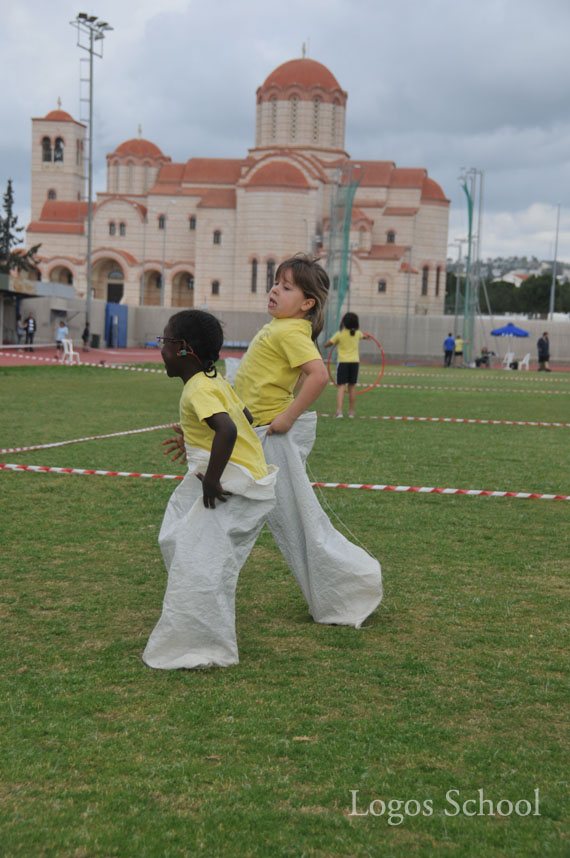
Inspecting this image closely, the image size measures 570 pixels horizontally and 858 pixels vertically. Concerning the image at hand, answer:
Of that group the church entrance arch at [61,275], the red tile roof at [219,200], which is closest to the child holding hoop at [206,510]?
the red tile roof at [219,200]

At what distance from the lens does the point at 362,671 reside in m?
3.91

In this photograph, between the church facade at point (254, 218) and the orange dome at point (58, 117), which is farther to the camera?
the orange dome at point (58, 117)

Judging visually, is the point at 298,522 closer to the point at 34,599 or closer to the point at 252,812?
the point at 34,599

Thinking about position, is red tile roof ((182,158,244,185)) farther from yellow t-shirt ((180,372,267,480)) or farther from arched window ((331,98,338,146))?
yellow t-shirt ((180,372,267,480))

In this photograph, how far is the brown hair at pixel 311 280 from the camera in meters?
4.37

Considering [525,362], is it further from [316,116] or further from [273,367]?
[273,367]

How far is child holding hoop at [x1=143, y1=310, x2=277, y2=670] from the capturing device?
152 inches

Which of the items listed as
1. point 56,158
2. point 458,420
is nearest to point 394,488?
point 458,420

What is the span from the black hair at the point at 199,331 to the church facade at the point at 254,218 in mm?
70968

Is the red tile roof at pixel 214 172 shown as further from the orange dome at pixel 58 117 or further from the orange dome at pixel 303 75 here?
the orange dome at pixel 58 117

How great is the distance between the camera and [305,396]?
428 centimetres

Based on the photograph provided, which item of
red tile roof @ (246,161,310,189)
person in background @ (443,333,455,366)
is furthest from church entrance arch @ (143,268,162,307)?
person in background @ (443,333,455,366)

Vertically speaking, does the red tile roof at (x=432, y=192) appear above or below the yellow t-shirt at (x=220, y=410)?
above

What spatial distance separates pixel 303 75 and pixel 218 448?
82.4 metres
